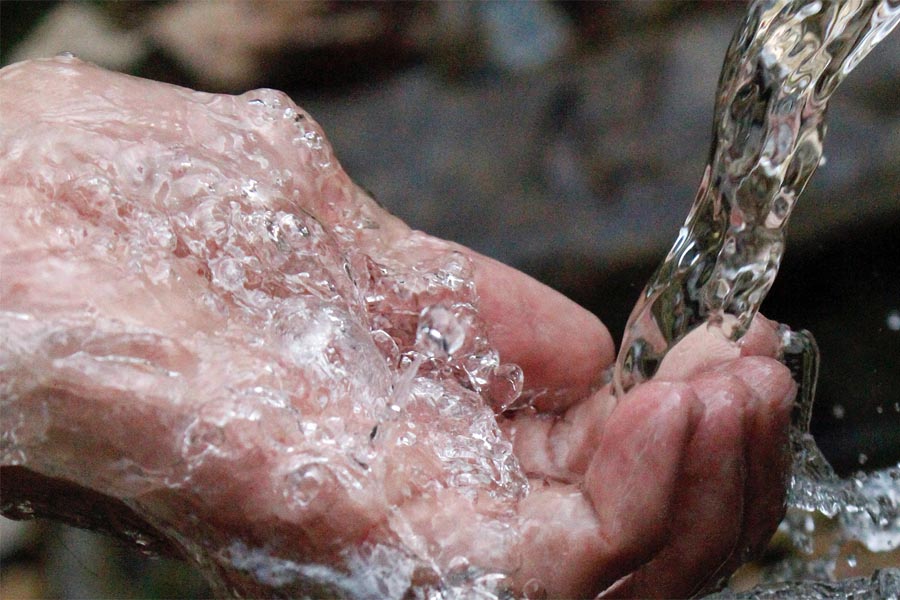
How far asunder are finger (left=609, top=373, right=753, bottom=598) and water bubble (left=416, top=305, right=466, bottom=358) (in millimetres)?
374

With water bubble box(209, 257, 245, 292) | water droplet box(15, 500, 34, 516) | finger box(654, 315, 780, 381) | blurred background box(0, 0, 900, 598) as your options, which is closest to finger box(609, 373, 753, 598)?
finger box(654, 315, 780, 381)

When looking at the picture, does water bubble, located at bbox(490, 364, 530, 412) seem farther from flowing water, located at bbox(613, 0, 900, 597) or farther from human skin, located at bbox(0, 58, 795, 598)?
flowing water, located at bbox(613, 0, 900, 597)

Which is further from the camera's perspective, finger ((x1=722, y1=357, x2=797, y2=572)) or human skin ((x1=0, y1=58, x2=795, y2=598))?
finger ((x1=722, y1=357, x2=797, y2=572))

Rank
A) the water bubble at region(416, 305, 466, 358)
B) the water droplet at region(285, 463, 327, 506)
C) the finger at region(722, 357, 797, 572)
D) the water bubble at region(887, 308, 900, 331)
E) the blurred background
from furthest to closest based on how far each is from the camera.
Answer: the blurred background, the water bubble at region(887, 308, 900, 331), the water bubble at region(416, 305, 466, 358), the finger at region(722, 357, 797, 572), the water droplet at region(285, 463, 327, 506)

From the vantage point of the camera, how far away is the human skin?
3.70 feet

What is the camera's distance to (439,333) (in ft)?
4.85

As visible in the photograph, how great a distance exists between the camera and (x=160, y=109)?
1.50 meters

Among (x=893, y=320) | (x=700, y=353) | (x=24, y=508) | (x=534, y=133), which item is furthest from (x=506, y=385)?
(x=534, y=133)

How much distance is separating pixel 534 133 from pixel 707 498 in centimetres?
184

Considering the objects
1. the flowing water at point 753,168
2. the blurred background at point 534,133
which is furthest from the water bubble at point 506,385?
the blurred background at point 534,133

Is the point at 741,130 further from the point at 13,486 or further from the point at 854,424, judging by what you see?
the point at 854,424

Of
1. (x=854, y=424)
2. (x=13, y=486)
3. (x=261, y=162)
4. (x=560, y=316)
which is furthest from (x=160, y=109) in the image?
(x=854, y=424)

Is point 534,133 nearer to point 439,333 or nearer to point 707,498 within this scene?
point 439,333

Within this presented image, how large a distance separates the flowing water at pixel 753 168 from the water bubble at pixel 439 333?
0.75 ft
